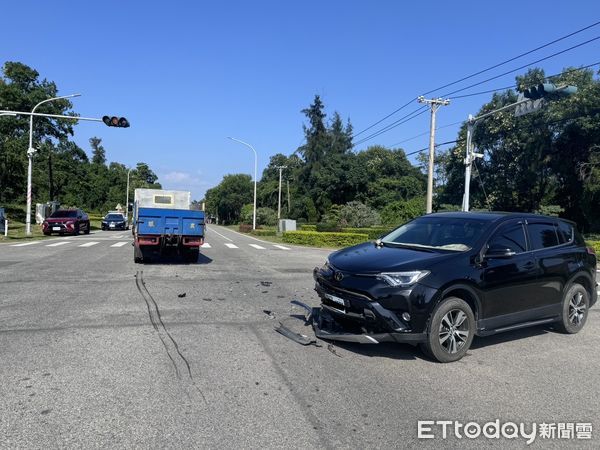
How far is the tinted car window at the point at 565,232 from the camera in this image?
6791mm

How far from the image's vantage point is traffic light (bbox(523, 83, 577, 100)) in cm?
1440

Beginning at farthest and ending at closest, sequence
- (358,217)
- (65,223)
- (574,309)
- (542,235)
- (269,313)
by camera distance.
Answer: (358,217)
(65,223)
(269,313)
(574,309)
(542,235)

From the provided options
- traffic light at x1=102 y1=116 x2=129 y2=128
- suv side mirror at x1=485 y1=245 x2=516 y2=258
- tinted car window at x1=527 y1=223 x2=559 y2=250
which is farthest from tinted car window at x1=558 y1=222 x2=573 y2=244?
traffic light at x1=102 y1=116 x2=129 y2=128

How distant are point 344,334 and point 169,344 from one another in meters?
2.01

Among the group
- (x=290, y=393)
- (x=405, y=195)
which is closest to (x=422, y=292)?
(x=290, y=393)

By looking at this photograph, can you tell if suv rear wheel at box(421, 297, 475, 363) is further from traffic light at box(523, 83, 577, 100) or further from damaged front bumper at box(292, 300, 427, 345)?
traffic light at box(523, 83, 577, 100)

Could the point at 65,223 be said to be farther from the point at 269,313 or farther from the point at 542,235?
the point at 542,235

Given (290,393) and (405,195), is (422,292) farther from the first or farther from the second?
(405,195)

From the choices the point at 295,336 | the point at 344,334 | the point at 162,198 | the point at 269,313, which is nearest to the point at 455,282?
the point at 344,334

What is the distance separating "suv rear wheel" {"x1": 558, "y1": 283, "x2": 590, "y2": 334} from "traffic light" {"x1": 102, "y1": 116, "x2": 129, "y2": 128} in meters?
19.4

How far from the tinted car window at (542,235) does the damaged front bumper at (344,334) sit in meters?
2.38

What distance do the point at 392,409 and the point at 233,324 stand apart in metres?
3.17

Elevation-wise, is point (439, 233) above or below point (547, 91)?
below

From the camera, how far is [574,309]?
6785 millimetres
